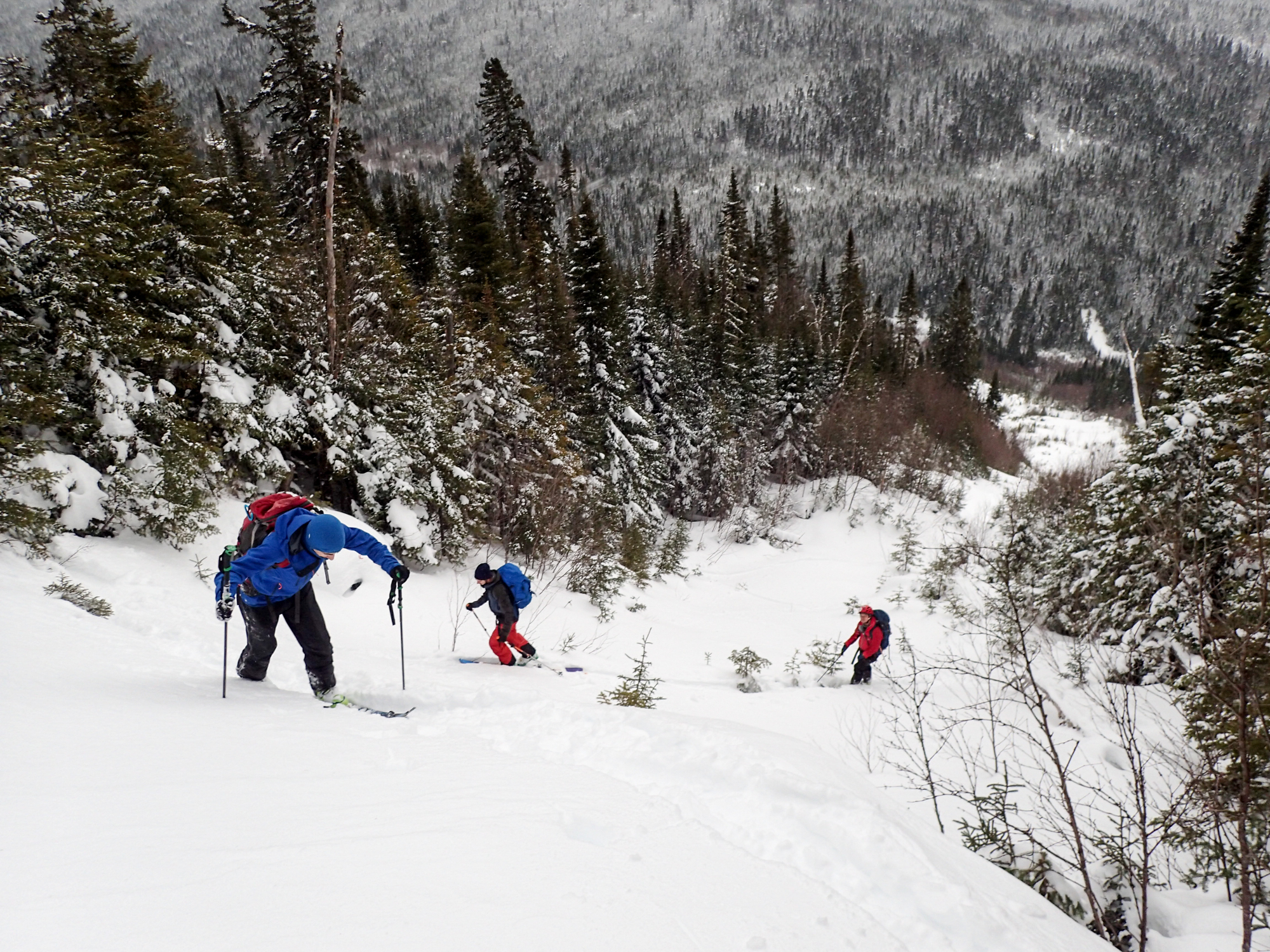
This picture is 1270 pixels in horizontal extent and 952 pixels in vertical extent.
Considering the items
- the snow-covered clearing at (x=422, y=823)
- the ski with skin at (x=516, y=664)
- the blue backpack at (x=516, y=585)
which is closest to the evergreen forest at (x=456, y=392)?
the snow-covered clearing at (x=422, y=823)

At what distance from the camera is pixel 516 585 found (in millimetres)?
7398

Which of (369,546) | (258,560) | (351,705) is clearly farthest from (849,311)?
(258,560)

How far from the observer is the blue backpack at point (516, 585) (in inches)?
290

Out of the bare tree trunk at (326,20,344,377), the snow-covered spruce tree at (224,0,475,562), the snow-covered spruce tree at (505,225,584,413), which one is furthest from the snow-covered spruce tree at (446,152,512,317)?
the bare tree trunk at (326,20,344,377)

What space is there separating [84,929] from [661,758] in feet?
10.8

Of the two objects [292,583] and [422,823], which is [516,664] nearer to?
[292,583]

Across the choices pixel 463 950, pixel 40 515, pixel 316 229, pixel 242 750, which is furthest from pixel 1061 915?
pixel 316 229

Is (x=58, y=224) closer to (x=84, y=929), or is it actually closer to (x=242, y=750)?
(x=242, y=750)

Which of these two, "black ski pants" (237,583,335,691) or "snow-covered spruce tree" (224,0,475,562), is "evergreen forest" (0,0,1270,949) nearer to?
"snow-covered spruce tree" (224,0,475,562)

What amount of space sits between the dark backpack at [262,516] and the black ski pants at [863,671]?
9.62 meters

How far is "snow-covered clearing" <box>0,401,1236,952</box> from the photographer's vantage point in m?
1.94

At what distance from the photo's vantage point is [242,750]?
333cm

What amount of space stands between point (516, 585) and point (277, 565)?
3086 millimetres

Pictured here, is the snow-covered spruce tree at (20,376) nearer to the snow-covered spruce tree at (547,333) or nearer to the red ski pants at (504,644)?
the red ski pants at (504,644)
